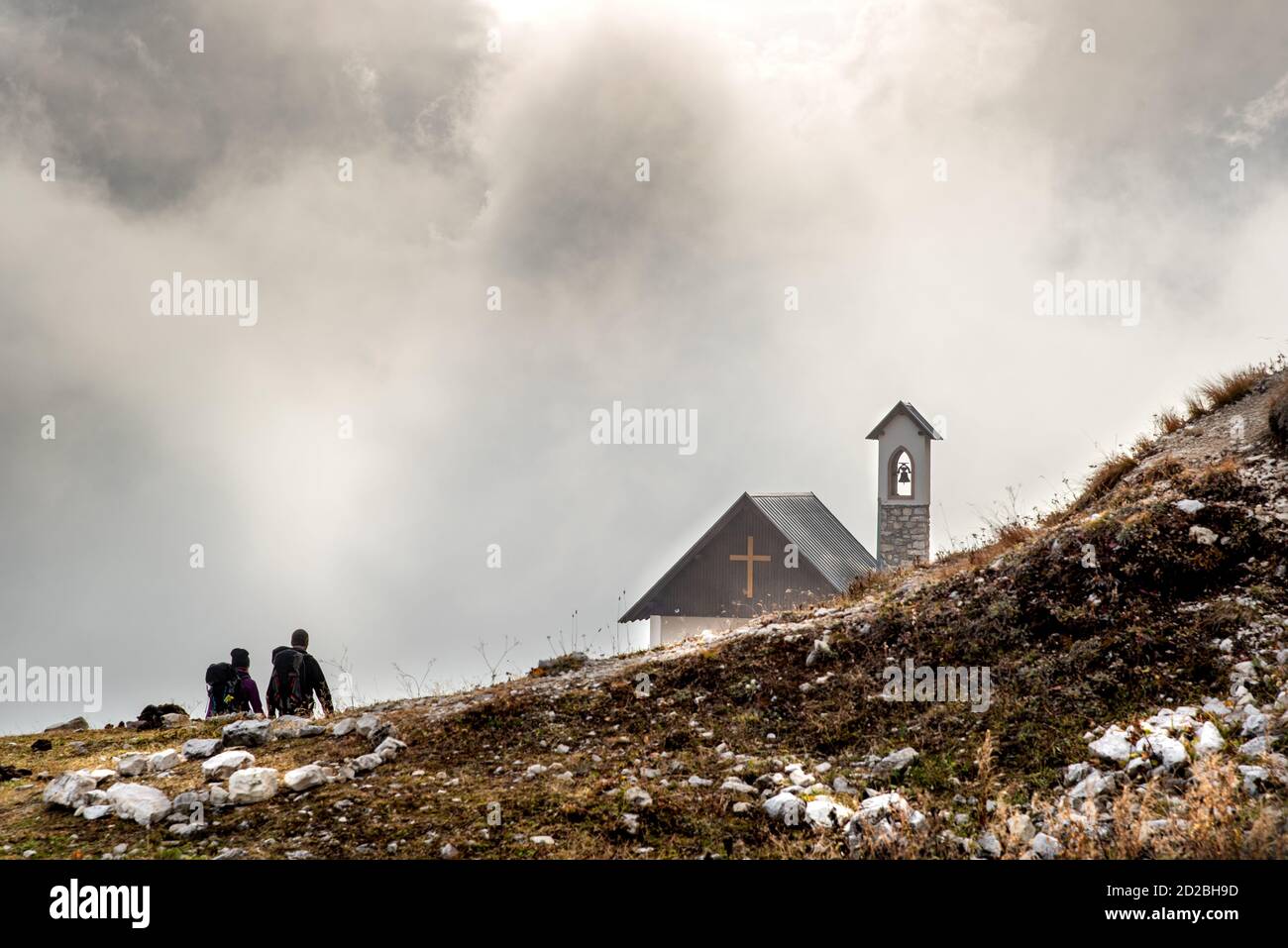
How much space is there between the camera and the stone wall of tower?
2802 cm

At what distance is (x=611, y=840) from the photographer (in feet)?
21.8

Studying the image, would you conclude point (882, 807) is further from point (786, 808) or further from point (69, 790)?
point (69, 790)

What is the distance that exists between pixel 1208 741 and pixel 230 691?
13077mm

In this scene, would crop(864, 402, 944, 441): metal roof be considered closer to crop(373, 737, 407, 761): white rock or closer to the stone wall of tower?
the stone wall of tower

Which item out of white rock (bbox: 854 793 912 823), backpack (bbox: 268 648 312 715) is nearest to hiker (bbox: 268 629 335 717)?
backpack (bbox: 268 648 312 715)

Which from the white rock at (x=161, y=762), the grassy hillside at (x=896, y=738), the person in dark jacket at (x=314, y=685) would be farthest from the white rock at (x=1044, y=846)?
the person in dark jacket at (x=314, y=685)

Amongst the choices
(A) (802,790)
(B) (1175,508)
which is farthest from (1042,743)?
(B) (1175,508)

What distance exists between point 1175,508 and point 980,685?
4.13 metres

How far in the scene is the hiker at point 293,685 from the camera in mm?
13258

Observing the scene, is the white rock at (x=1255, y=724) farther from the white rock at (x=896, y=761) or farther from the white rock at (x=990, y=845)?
the white rock at (x=896, y=761)

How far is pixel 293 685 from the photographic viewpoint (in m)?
13.3
